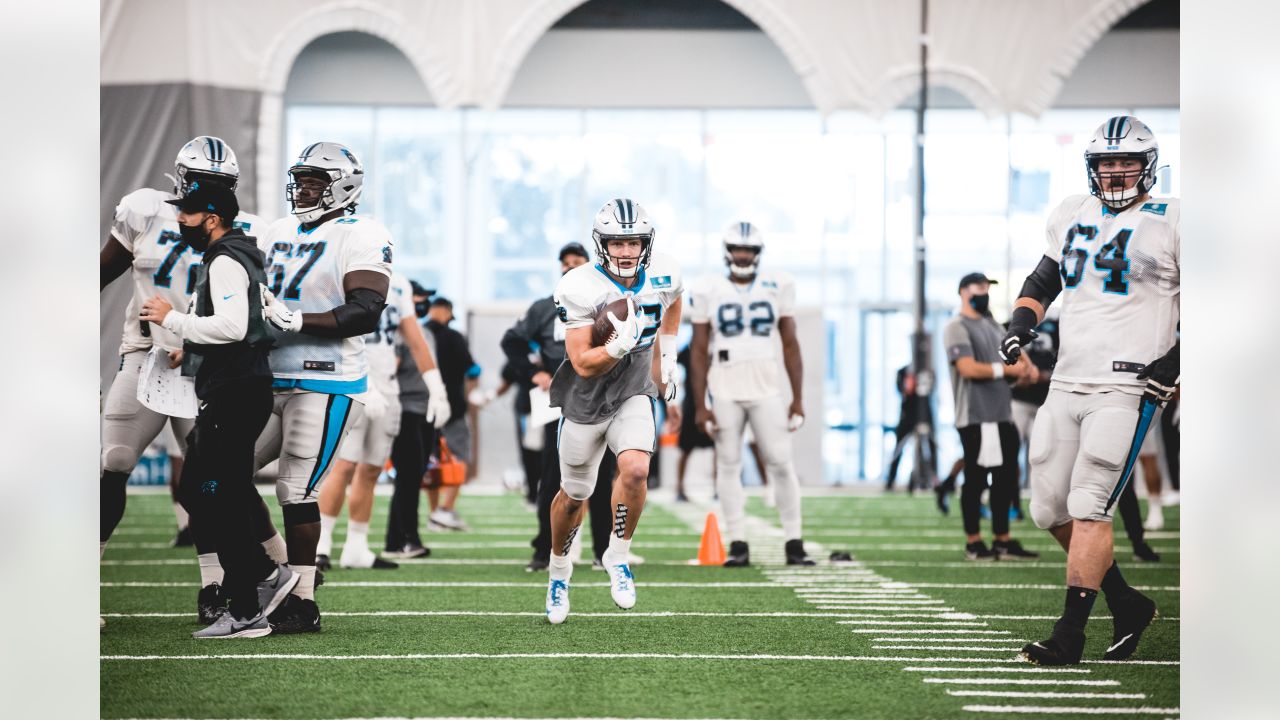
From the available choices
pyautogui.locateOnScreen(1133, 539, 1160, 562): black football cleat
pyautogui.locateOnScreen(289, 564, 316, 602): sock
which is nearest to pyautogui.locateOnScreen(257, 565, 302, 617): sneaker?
pyautogui.locateOnScreen(289, 564, 316, 602): sock

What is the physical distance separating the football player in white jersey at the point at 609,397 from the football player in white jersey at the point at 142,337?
1320 millimetres

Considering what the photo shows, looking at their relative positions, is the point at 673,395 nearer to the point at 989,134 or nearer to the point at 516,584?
the point at 516,584

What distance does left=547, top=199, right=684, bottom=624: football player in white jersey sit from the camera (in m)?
6.16

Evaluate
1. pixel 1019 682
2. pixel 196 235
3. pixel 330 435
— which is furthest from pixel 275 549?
pixel 1019 682

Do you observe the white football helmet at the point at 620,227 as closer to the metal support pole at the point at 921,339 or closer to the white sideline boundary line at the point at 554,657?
the white sideline boundary line at the point at 554,657

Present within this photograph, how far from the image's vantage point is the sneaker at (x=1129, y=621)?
18.0ft

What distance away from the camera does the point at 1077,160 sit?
22.7 metres

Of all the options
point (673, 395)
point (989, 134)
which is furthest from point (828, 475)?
A: point (673, 395)

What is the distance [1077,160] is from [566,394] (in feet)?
59.3

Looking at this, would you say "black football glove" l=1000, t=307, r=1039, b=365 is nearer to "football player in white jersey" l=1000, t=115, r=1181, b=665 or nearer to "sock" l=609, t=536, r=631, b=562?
"football player in white jersey" l=1000, t=115, r=1181, b=665

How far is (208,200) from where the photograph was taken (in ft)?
18.9

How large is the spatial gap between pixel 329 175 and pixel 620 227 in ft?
3.95

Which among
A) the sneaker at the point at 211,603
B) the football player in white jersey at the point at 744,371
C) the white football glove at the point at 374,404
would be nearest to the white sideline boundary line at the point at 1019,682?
the sneaker at the point at 211,603

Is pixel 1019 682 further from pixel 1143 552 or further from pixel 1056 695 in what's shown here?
pixel 1143 552
